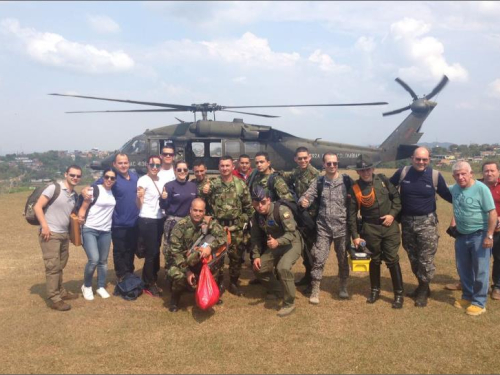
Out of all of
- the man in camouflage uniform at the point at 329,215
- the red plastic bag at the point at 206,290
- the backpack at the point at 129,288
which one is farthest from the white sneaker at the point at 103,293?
the man in camouflage uniform at the point at 329,215

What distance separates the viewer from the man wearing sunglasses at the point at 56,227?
4.46 metres

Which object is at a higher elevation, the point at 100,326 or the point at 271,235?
the point at 271,235

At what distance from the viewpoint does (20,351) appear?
375 cm

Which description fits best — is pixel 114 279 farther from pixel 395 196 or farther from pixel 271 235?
pixel 395 196

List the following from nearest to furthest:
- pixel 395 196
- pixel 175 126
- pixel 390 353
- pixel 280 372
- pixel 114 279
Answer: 1. pixel 280 372
2. pixel 390 353
3. pixel 395 196
4. pixel 114 279
5. pixel 175 126

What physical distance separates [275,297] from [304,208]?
4.28 ft

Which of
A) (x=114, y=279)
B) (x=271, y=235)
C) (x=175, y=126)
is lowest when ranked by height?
(x=114, y=279)

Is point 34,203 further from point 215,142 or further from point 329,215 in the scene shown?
point 215,142

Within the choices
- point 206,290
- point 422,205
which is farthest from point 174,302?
point 422,205

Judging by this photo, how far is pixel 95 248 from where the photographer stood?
488 cm

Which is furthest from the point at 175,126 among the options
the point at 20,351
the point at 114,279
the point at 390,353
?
the point at 390,353

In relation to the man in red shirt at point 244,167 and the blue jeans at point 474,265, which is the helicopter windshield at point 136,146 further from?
the blue jeans at point 474,265

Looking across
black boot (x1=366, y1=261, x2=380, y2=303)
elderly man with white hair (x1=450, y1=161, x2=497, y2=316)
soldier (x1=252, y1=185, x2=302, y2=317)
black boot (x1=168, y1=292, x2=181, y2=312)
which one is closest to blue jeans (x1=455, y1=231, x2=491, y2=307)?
elderly man with white hair (x1=450, y1=161, x2=497, y2=316)

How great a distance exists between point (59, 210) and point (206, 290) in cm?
210
